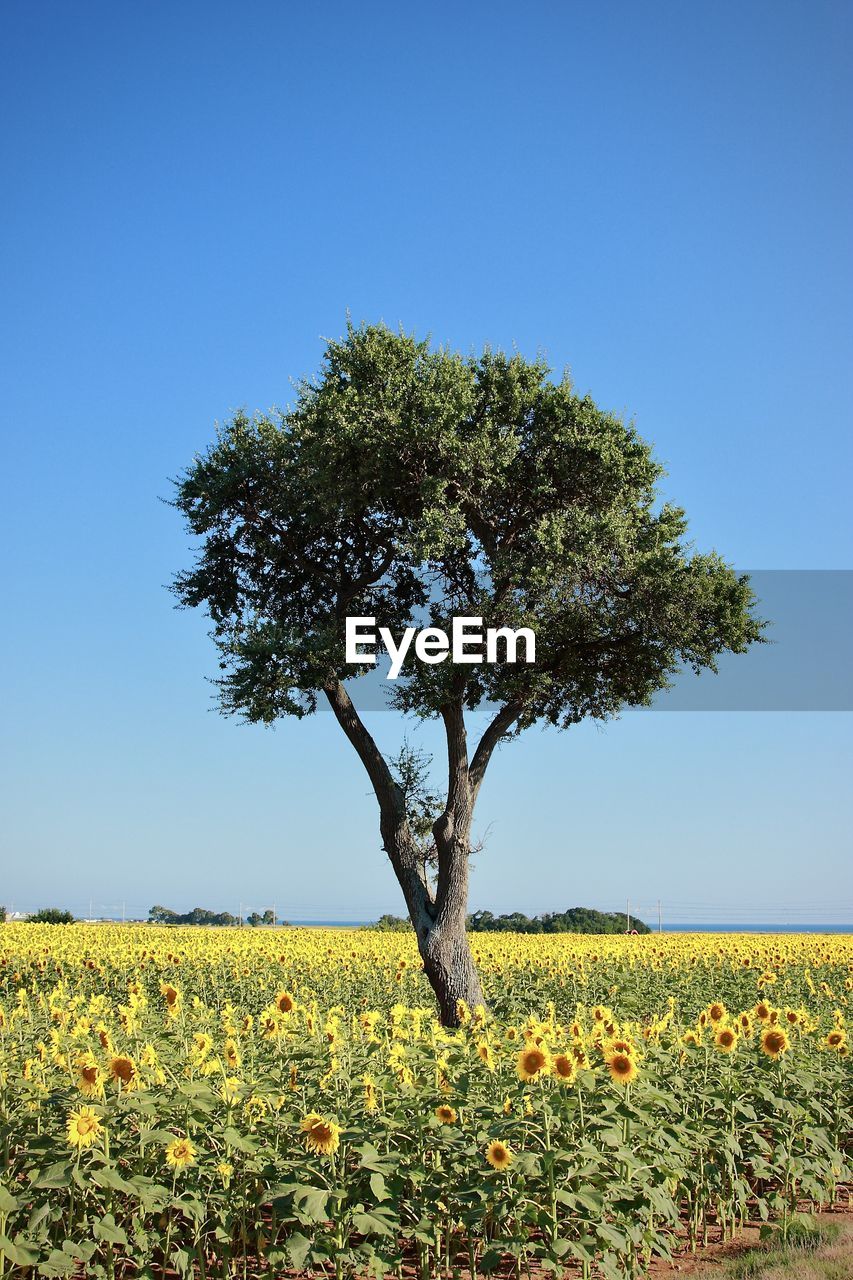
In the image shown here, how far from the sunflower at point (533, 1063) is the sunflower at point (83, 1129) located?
217 centimetres

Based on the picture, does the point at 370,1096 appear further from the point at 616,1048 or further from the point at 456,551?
the point at 456,551

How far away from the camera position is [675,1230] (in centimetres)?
656

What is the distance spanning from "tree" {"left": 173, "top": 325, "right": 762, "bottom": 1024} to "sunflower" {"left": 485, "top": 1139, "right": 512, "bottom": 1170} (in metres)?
7.70

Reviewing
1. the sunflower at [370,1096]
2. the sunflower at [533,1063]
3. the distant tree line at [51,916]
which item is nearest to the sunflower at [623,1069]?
the sunflower at [533,1063]

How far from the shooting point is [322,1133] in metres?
4.95

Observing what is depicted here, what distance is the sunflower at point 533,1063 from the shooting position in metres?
5.33

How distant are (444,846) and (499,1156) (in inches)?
324

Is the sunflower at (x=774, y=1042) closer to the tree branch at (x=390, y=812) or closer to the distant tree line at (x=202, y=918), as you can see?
the tree branch at (x=390, y=812)

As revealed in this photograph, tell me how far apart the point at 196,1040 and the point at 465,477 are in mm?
8671

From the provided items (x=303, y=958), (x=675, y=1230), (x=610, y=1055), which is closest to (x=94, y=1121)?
(x=610, y=1055)

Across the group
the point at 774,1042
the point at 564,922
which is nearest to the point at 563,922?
the point at 564,922

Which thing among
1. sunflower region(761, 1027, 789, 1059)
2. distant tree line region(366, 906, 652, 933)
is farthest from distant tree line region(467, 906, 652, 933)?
sunflower region(761, 1027, 789, 1059)

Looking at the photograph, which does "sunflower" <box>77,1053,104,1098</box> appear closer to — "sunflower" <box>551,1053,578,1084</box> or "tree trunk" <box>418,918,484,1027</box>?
"sunflower" <box>551,1053,578,1084</box>

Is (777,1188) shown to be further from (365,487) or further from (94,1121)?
(365,487)
